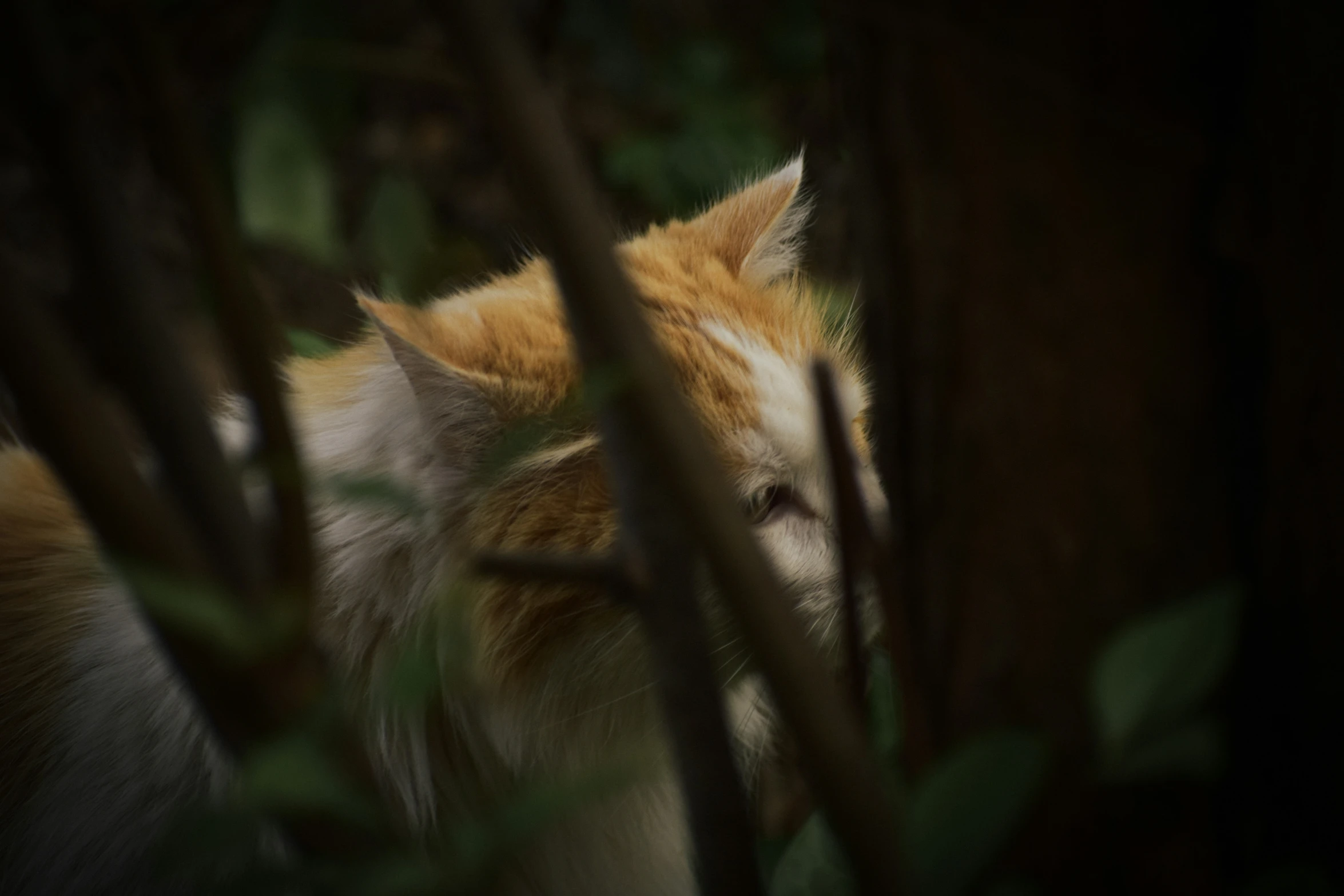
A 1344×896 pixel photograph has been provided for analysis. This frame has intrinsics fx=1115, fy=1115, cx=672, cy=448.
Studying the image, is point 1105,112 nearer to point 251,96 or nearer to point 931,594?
point 931,594

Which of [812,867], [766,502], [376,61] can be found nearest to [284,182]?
[376,61]

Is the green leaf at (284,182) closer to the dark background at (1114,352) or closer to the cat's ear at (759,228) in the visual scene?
the dark background at (1114,352)

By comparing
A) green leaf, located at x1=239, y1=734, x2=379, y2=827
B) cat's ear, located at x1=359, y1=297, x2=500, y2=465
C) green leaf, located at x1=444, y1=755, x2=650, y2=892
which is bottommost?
green leaf, located at x1=444, y1=755, x2=650, y2=892

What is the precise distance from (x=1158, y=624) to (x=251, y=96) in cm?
52

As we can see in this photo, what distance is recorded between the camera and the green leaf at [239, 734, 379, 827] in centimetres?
39

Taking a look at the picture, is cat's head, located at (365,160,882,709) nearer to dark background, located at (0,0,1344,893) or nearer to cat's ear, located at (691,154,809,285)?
cat's ear, located at (691,154,809,285)

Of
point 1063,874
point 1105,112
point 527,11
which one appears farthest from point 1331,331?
point 527,11

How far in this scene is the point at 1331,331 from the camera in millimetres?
550

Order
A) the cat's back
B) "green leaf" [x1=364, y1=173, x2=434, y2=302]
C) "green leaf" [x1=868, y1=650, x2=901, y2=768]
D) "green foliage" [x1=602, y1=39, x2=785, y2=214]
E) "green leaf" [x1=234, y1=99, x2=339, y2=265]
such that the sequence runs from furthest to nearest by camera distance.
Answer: "green foliage" [x1=602, y1=39, x2=785, y2=214]
the cat's back
"green leaf" [x1=868, y1=650, x2=901, y2=768]
"green leaf" [x1=234, y1=99, x2=339, y2=265]
"green leaf" [x1=364, y1=173, x2=434, y2=302]

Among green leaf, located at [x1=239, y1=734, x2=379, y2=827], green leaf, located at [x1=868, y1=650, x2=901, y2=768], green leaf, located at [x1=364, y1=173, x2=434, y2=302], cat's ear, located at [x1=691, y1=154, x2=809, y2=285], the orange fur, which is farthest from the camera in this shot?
cat's ear, located at [x1=691, y1=154, x2=809, y2=285]

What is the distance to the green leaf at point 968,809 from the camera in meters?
0.45

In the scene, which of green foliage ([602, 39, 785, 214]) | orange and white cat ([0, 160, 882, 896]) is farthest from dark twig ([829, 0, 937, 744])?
green foliage ([602, 39, 785, 214])

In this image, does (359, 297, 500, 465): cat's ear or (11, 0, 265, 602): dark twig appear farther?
(359, 297, 500, 465): cat's ear

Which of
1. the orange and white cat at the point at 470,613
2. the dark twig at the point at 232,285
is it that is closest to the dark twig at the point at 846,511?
the dark twig at the point at 232,285
